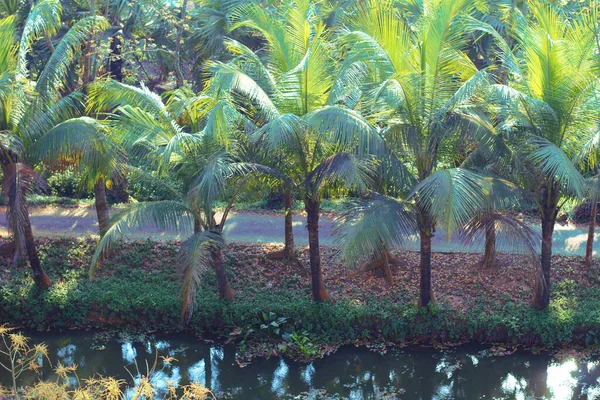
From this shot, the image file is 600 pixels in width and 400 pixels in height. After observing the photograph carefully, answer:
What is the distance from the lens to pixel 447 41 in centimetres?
1104

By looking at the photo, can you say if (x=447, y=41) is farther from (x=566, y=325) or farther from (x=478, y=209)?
(x=566, y=325)

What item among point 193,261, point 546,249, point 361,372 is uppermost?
point 546,249

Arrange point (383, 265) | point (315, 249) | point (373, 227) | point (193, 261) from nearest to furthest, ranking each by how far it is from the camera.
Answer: point (373, 227) → point (193, 261) → point (315, 249) → point (383, 265)

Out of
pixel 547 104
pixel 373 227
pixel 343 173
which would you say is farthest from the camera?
pixel 547 104

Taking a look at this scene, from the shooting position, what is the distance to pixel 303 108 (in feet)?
38.3

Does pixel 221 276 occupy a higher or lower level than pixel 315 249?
lower

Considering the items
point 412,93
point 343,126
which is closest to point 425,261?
point 412,93

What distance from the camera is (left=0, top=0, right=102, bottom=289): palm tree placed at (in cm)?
1222

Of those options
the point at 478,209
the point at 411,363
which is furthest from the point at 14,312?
the point at 478,209

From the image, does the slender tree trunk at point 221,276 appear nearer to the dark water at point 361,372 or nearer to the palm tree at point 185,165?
the palm tree at point 185,165

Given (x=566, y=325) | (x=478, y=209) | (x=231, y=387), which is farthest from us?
(x=566, y=325)

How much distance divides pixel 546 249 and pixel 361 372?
3.91 meters

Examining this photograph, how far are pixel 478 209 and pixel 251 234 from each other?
714cm

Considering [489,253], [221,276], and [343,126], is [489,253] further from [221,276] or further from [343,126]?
[221,276]
